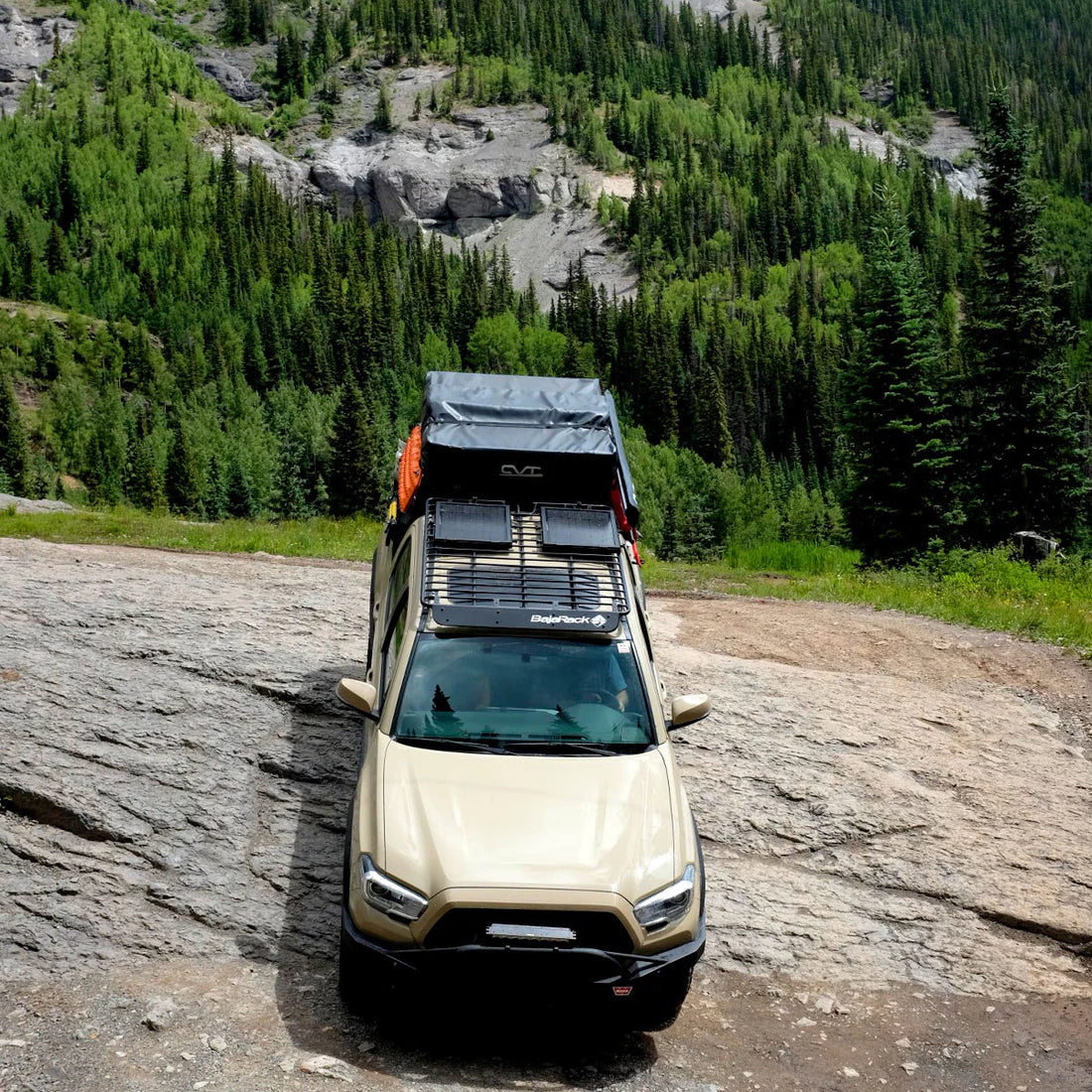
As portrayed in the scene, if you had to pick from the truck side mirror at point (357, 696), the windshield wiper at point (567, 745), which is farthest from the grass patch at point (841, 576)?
the truck side mirror at point (357, 696)

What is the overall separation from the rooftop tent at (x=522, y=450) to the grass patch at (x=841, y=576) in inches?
374

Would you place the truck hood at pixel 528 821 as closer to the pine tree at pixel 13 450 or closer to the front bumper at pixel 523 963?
the front bumper at pixel 523 963

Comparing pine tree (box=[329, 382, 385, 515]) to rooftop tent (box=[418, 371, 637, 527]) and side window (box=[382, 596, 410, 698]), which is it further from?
side window (box=[382, 596, 410, 698])

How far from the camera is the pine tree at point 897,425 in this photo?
32562 millimetres

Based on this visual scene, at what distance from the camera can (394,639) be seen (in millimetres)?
9086

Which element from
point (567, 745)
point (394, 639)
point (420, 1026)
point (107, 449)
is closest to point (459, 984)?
point (420, 1026)

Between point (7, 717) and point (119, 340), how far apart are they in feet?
488

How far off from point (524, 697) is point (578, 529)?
6.22ft

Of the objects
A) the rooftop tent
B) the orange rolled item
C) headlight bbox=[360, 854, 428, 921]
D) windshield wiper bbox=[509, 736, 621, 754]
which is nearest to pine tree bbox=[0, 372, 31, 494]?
the orange rolled item

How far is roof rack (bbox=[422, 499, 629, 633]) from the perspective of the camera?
28.0 feet

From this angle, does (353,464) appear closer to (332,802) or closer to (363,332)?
(363,332)

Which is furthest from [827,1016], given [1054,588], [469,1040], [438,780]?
[1054,588]

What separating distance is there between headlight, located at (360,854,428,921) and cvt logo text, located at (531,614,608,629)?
2429mm

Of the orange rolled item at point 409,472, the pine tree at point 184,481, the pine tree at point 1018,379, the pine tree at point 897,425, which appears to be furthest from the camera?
the pine tree at point 184,481
